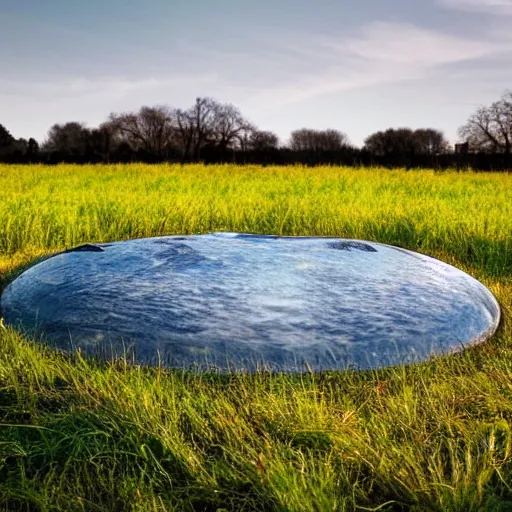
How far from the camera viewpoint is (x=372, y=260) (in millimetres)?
3293

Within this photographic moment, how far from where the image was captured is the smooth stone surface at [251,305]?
8.20 ft

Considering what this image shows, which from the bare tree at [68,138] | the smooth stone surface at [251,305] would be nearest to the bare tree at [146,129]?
the bare tree at [68,138]

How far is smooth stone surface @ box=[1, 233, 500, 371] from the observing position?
2.50 m

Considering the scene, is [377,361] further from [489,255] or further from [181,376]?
[489,255]

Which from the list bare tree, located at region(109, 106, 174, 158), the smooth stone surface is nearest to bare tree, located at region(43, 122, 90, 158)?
bare tree, located at region(109, 106, 174, 158)

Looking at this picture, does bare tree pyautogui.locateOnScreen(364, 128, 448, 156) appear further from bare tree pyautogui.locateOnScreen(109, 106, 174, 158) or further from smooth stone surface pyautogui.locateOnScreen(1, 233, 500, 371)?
smooth stone surface pyautogui.locateOnScreen(1, 233, 500, 371)

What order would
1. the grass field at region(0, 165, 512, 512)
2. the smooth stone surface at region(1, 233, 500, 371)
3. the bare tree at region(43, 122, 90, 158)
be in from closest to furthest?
the grass field at region(0, 165, 512, 512)
the smooth stone surface at region(1, 233, 500, 371)
the bare tree at region(43, 122, 90, 158)

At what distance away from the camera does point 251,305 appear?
2.68 m

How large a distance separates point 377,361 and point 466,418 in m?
0.40

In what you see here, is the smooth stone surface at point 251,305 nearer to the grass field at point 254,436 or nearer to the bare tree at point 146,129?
the grass field at point 254,436

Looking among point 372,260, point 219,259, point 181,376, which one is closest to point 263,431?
point 181,376

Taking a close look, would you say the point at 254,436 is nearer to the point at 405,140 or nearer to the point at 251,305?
the point at 251,305

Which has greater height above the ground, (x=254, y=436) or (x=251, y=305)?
(x=251, y=305)

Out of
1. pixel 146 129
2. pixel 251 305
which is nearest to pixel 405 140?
pixel 146 129
